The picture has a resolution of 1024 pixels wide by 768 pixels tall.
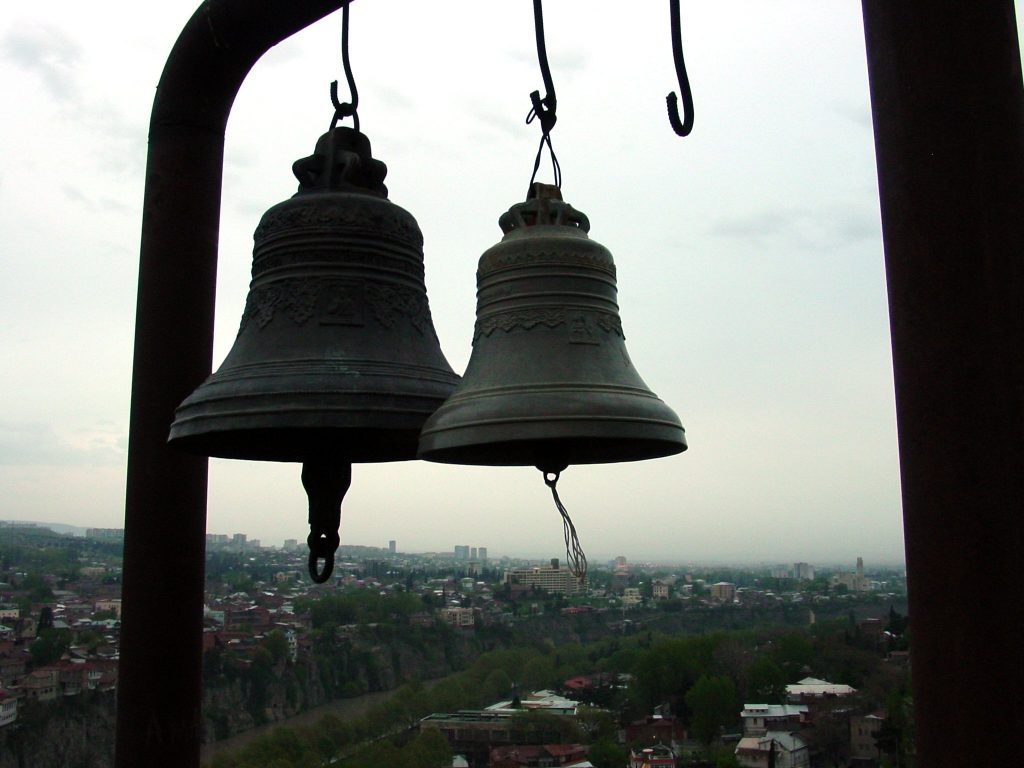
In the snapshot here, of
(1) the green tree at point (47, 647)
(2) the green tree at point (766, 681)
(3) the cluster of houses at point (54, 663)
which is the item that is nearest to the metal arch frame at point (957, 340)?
(3) the cluster of houses at point (54, 663)

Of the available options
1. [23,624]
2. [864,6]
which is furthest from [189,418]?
[23,624]

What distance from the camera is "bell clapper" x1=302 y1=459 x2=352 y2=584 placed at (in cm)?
257

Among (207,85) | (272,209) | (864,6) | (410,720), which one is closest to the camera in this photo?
(864,6)

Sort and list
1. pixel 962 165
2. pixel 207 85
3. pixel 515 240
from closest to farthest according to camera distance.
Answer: pixel 962 165, pixel 515 240, pixel 207 85

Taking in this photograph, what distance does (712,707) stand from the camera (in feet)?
101

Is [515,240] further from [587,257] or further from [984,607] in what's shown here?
[984,607]

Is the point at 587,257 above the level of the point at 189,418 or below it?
above

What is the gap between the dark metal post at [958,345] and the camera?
55.7 inches

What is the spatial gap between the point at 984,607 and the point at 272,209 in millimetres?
2060

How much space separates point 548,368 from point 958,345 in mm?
973

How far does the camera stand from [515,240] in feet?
7.79

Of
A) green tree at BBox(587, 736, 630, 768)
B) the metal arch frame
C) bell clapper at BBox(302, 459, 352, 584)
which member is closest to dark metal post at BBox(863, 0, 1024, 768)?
the metal arch frame

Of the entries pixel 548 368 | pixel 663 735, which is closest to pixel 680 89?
pixel 548 368

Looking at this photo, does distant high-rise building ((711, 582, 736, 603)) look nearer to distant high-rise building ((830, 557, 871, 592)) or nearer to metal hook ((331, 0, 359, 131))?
distant high-rise building ((830, 557, 871, 592))
